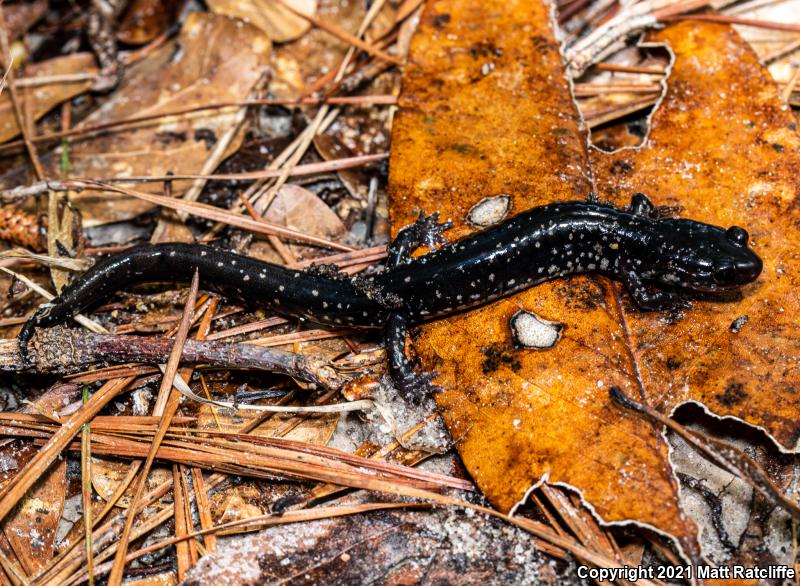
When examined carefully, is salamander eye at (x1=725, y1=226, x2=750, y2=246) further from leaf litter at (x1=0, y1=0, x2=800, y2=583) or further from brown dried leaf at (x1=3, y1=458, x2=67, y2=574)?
brown dried leaf at (x1=3, y1=458, x2=67, y2=574)

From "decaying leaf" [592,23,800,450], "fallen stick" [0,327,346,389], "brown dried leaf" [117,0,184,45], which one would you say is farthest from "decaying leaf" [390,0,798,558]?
"brown dried leaf" [117,0,184,45]

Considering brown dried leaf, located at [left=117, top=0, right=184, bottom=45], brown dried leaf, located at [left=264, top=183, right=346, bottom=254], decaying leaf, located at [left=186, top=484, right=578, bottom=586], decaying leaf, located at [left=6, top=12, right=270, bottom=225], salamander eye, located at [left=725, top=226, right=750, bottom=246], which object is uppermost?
brown dried leaf, located at [left=117, top=0, right=184, bottom=45]

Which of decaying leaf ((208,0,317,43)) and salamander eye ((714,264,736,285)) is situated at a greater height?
decaying leaf ((208,0,317,43))

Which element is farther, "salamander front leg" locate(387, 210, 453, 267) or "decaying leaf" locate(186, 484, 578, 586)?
"salamander front leg" locate(387, 210, 453, 267)

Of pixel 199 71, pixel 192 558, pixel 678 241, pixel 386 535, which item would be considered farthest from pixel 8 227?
pixel 678 241

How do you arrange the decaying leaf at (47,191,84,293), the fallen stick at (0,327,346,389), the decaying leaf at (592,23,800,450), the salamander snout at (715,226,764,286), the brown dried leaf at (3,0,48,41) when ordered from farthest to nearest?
1. the brown dried leaf at (3,0,48,41)
2. the decaying leaf at (47,191,84,293)
3. the fallen stick at (0,327,346,389)
4. the salamander snout at (715,226,764,286)
5. the decaying leaf at (592,23,800,450)

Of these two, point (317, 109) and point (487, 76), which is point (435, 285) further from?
point (317, 109)

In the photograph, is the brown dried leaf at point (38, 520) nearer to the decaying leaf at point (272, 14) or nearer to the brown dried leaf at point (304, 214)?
the brown dried leaf at point (304, 214)

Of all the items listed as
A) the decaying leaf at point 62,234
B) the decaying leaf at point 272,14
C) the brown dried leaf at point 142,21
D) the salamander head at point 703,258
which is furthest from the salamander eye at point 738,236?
the brown dried leaf at point 142,21

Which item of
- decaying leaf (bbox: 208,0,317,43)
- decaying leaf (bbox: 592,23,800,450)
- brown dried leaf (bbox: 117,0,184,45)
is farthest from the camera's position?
brown dried leaf (bbox: 117,0,184,45)
